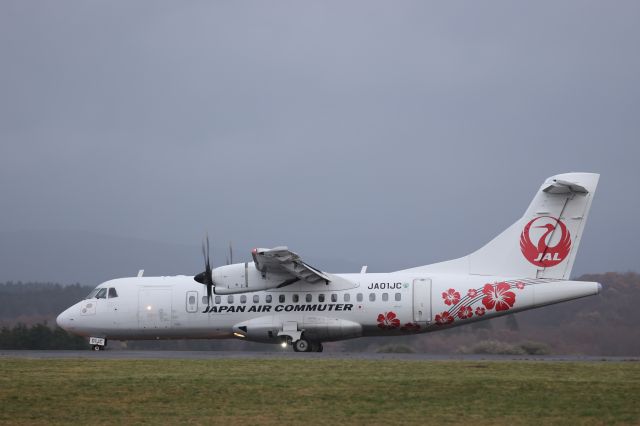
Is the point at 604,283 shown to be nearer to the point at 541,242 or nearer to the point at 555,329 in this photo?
the point at 555,329

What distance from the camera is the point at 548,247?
29406 mm

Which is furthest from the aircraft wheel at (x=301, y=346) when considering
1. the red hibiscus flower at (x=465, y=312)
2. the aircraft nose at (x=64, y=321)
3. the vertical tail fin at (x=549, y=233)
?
the aircraft nose at (x=64, y=321)

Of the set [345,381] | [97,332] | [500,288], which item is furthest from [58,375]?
[500,288]

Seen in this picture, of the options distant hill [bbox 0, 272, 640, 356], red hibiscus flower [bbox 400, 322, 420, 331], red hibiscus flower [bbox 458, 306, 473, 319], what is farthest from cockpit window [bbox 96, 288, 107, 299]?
red hibiscus flower [bbox 458, 306, 473, 319]

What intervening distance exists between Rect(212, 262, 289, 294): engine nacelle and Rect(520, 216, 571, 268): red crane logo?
8091mm

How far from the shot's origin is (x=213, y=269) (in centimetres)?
3025

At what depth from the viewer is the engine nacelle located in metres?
30.1

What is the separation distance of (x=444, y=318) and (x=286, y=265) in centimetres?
525

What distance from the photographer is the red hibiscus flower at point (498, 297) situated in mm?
29234

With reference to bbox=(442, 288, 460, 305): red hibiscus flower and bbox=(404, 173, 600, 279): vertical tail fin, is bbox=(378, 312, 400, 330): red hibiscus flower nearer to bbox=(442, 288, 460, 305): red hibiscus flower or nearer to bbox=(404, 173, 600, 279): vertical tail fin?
bbox=(442, 288, 460, 305): red hibiscus flower

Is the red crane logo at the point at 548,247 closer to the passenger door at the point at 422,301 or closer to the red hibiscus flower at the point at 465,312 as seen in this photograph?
the red hibiscus flower at the point at 465,312

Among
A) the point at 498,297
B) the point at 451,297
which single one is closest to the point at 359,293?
the point at 451,297

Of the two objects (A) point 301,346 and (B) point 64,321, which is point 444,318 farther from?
(B) point 64,321

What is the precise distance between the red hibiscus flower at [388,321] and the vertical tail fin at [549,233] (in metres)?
3.35
